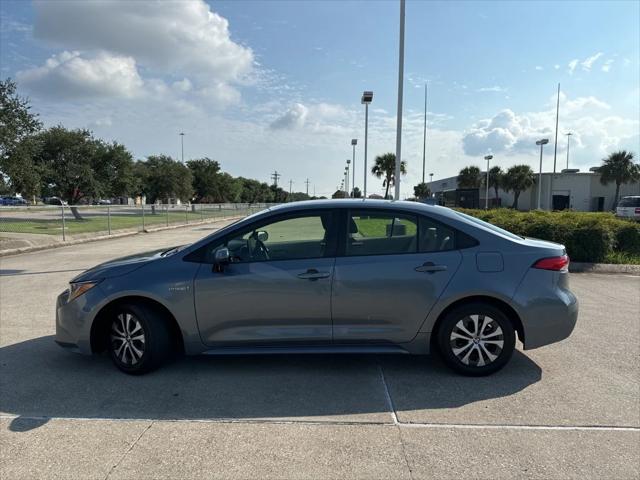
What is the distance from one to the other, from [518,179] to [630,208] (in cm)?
3809

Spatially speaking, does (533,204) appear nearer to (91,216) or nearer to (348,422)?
A: (91,216)

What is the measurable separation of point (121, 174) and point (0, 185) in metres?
15.1

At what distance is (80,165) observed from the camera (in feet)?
91.5

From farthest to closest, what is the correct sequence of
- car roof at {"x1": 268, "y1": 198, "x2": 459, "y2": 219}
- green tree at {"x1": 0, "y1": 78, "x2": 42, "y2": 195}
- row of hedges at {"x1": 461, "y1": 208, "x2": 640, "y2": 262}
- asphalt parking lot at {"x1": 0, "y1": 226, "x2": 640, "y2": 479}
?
green tree at {"x1": 0, "y1": 78, "x2": 42, "y2": 195} → row of hedges at {"x1": 461, "y1": 208, "x2": 640, "y2": 262} → car roof at {"x1": 268, "y1": 198, "x2": 459, "y2": 219} → asphalt parking lot at {"x1": 0, "y1": 226, "x2": 640, "y2": 479}

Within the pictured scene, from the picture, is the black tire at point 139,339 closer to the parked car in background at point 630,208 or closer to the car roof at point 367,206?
the car roof at point 367,206

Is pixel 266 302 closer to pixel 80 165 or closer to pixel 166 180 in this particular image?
pixel 80 165

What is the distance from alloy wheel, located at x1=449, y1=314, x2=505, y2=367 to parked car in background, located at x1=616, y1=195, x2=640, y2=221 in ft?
88.1

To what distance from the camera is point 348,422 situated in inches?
138

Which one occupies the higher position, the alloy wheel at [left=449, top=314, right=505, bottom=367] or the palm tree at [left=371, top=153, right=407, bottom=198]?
the palm tree at [left=371, top=153, right=407, bottom=198]

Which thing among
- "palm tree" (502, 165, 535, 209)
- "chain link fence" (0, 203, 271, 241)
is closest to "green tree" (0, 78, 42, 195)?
"chain link fence" (0, 203, 271, 241)

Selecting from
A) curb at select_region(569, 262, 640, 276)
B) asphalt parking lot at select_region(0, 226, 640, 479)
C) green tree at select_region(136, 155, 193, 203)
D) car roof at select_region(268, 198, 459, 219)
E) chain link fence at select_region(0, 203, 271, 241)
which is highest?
green tree at select_region(136, 155, 193, 203)

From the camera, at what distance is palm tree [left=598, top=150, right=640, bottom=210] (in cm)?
5475

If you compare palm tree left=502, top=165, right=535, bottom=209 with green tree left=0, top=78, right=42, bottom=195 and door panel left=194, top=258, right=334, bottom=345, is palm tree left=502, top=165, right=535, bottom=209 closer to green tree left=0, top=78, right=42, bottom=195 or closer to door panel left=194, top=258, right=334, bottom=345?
green tree left=0, top=78, right=42, bottom=195

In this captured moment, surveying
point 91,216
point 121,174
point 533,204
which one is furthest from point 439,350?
point 533,204
